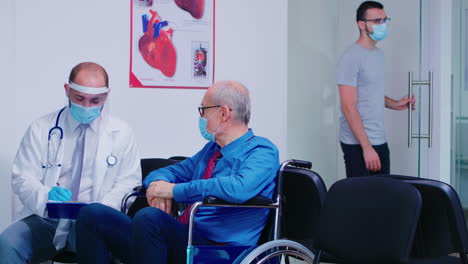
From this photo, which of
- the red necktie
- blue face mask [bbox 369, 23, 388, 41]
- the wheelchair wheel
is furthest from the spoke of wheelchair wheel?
blue face mask [bbox 369, 23, 388, 41]

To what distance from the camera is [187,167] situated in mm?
2873

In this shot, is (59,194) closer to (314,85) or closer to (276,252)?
(276,252)

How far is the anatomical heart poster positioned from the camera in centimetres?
367

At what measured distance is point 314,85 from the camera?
4.98 meters

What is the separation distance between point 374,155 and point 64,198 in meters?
1.88

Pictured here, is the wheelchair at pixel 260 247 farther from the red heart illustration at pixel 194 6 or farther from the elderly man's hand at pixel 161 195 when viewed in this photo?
the red heart illustration at pixel 194 6

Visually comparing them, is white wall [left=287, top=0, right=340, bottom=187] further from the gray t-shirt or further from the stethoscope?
the stethoscope

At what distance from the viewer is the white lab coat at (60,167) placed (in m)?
2.74

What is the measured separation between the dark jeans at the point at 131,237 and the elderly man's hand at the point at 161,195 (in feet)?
0.48

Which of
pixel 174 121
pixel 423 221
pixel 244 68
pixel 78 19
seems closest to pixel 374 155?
pixel 244 68

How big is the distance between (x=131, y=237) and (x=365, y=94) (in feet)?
6.51

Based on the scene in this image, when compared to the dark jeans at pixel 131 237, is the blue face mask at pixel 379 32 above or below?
above

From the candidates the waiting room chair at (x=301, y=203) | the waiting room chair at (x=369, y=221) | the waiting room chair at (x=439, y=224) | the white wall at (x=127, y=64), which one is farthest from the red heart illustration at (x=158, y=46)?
the waiting room chair at (x=439, y=224)

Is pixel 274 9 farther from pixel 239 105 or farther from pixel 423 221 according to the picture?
pixel 423 221
